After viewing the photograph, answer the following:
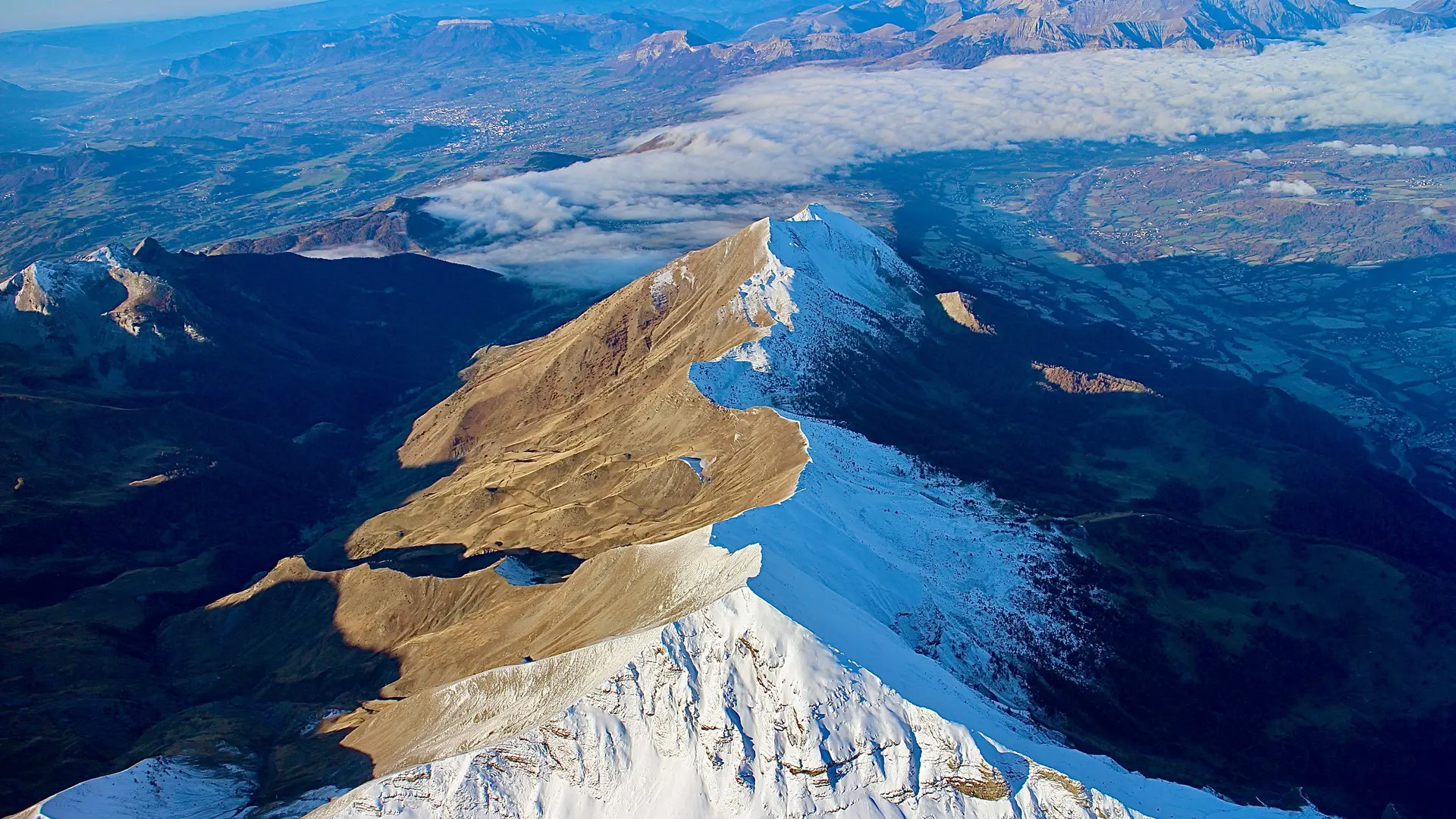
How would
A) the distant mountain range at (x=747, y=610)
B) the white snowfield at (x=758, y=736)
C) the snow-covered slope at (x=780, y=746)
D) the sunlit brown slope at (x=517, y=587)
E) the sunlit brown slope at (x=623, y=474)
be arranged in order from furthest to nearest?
1. the sunlit brown slope at (x=623, y=474)
2. the sunlit brown slope at (x=517, y=587)
3. the distant mountain range at (x=747, y=610)
4. the white snowfield at (x=758, y=736)
5. the snow-covered slope at (x=780, y=746)

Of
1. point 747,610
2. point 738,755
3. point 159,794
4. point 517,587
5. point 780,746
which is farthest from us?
point 517,587

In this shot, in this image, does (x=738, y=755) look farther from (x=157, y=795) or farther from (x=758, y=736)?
(x=157, y=795)

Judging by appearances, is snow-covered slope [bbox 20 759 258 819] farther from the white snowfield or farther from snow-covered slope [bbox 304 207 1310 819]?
snow-covered slope [bbox 304 207 1310 819]

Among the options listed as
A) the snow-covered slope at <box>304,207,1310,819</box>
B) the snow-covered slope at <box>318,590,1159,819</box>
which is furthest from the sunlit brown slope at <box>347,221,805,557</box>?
the snow-covered slope at <box>318,590,1159,819</box>

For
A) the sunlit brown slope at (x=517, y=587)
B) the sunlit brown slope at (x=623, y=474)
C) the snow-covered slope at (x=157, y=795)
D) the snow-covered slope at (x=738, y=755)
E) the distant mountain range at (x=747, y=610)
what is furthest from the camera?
the sunlit brown slope at (x=623, y=474)

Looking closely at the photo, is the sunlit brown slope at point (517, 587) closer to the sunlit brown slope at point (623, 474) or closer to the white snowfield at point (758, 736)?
the sunlit brown slope at point (623, 474)

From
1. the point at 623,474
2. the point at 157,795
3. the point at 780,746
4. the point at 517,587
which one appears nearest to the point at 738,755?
the point at 780,746

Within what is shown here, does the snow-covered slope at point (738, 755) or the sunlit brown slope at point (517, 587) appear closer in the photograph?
the snow-covered slope at point (738, 755)

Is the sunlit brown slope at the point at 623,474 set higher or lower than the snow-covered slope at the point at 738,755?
lower

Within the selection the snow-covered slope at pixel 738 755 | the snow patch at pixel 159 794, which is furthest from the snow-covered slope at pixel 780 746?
the snow patch at pixel 159 794

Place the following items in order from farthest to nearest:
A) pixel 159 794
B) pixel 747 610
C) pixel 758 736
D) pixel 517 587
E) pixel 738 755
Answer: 1. pixel 517 587
2. pixel 159 794
3. pixel 747 610
4. pixel 758 736
5. pixel 738 755

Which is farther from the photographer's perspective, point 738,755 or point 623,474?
point 623,474

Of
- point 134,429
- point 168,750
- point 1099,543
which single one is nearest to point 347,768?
point 168,750
